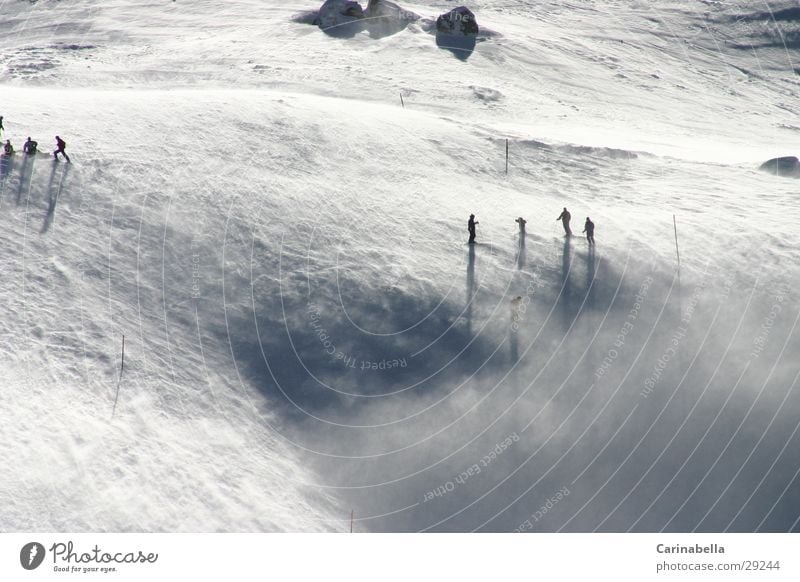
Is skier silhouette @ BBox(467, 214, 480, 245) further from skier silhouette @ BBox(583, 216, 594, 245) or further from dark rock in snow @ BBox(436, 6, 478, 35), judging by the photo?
dark rock in snow @ BBox(436, 6, 478, 35)

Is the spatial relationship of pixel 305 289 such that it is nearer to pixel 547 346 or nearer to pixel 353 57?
pixel 547 346

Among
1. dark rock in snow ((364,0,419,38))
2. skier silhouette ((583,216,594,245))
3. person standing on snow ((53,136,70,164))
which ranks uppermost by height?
dark rock in snow ((364,0,419,38))

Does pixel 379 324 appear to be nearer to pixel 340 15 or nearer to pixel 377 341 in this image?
pixel 377 341

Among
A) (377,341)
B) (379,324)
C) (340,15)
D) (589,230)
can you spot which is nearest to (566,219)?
(589,230)

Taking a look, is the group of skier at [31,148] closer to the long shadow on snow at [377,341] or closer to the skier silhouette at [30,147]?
the skier silhouette at [30,147]

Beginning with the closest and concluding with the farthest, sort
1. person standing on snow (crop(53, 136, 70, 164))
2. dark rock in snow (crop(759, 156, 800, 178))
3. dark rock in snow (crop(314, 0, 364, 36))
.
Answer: person standing on snow (crop(53, 136, 70, 164)), dark rock in snow (crop(759, 156, 800, 178)), dark rock in snow (crop(314, 0, 364, 36))

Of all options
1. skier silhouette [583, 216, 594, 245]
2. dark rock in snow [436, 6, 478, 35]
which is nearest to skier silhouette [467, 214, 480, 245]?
skier silhouette [583, 216, 594, 245]

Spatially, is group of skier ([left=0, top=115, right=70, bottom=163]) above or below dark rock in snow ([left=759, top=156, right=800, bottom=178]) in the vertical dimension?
above
